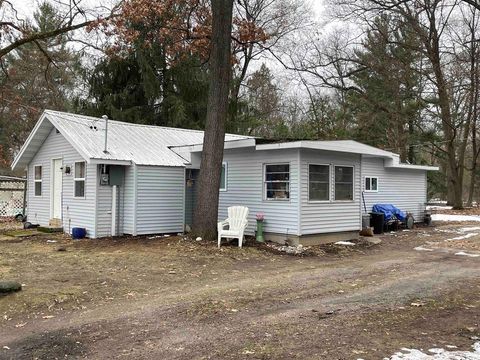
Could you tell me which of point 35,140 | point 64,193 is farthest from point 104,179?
point 35,140

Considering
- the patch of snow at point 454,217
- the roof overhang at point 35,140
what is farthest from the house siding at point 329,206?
the patch of snow at point 454,217

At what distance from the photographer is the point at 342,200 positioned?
42.0 ft

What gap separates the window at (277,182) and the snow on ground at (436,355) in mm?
7516

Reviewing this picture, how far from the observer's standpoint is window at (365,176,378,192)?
16.2m

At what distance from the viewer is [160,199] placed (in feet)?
44.4

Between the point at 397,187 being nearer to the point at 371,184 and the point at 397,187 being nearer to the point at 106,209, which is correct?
the point at 371,184

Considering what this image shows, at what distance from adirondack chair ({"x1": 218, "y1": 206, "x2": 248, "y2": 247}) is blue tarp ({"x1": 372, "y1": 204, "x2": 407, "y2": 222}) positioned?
633 centimetres

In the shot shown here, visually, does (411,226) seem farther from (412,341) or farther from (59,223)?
(412,341)

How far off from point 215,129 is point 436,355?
27.2ft

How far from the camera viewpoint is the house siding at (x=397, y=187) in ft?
53.7

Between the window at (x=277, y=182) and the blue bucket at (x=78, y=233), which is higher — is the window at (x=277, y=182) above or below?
above

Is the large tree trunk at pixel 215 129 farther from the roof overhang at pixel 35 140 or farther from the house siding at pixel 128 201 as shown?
the roof overhang at pixel 35 140

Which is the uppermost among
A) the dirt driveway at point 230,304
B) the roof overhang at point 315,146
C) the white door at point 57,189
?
the roof overhang at point 315,146

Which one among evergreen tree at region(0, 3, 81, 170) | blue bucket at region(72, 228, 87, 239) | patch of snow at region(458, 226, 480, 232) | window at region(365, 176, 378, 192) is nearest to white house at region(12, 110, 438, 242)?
blue bucket at region(72, 228, 87, 239)
